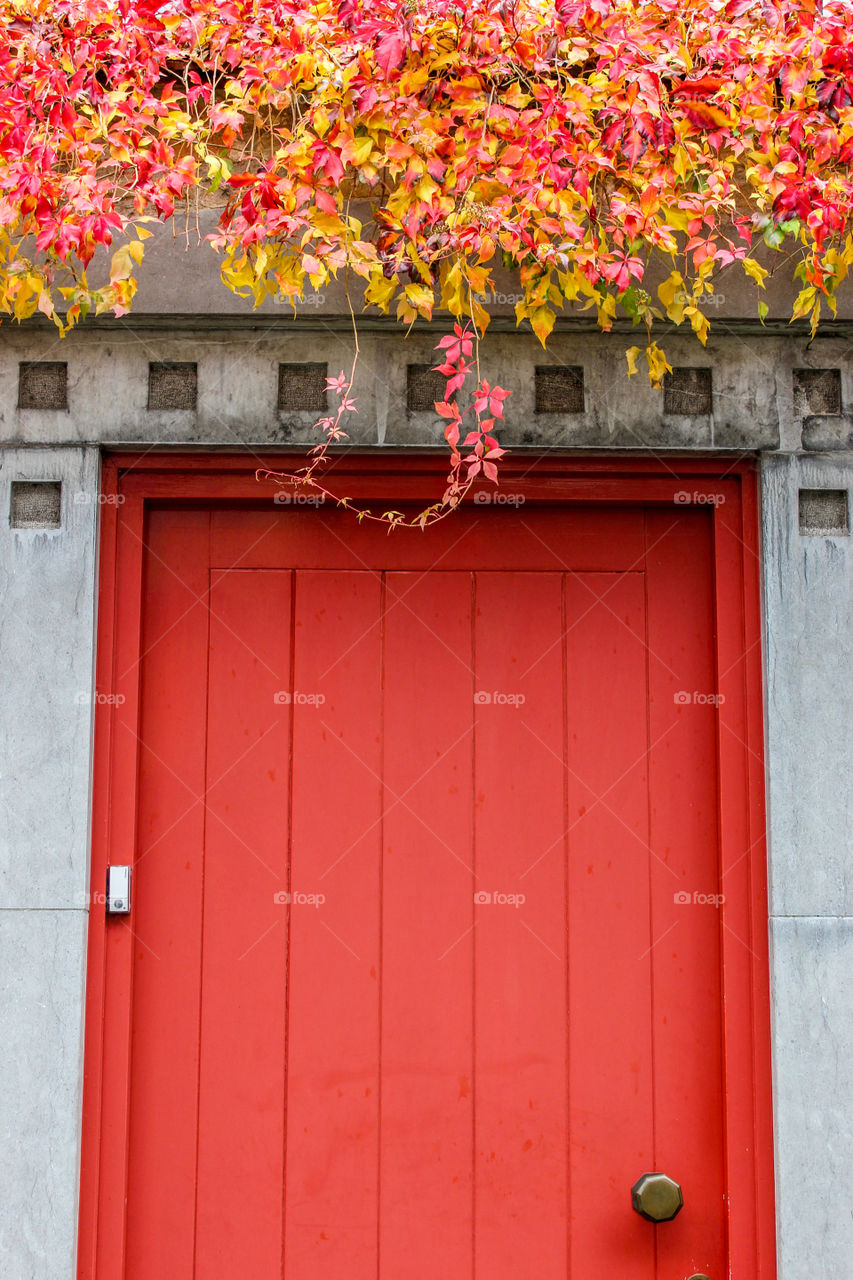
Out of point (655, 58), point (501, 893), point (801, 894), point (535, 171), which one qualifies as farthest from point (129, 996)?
point (655, 58)

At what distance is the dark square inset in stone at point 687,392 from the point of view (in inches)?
112

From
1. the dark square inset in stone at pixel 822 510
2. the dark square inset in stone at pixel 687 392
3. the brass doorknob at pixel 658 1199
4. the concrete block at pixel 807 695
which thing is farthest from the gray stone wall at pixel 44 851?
the dark square inset in stone at pixel 822 510

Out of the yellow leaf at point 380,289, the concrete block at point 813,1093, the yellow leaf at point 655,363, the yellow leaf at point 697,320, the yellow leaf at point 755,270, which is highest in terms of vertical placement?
the yellow leaf at point 755,270

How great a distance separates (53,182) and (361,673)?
1.41 metres

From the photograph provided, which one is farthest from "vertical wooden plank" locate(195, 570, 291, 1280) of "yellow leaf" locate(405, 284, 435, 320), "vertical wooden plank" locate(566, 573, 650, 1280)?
"yellow leaf" locate(405, 284, 435, 320)

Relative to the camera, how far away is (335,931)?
285cm

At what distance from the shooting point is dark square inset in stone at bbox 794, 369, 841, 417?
2.84 m

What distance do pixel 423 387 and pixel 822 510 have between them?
3.69 ft

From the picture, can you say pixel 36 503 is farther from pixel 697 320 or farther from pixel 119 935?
pixel 697 320

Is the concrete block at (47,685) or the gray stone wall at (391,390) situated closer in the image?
the concrete block at (47,685)

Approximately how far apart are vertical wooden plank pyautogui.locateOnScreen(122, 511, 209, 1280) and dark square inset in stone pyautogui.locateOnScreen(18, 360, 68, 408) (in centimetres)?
42

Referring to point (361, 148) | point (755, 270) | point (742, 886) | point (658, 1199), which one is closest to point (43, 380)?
point (361, 148)

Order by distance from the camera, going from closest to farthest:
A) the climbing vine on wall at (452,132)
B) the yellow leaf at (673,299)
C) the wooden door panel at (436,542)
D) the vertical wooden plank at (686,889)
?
the climbing vine on wall at (452,132)
the yellow leaf at (673,299)
the vertical wooden plank at (686,889)
the wooden door panel at (436,542)

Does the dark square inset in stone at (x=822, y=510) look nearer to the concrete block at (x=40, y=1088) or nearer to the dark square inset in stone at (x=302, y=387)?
the dark square inset in stone at (x=302, y=387)
